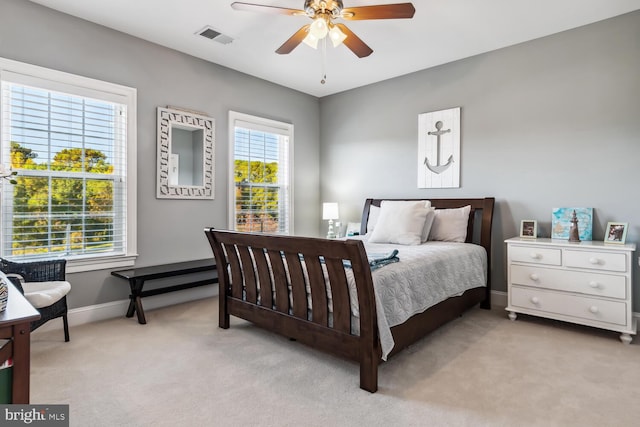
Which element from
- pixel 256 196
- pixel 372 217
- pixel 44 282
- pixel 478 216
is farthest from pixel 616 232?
pixel 44 282

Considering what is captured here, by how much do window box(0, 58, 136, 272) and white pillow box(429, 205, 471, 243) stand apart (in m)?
3.15

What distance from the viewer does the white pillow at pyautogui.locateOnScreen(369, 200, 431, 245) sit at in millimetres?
3561

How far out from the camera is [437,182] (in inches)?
165

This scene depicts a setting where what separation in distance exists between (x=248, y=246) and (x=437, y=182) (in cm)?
255

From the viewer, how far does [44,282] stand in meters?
2.68

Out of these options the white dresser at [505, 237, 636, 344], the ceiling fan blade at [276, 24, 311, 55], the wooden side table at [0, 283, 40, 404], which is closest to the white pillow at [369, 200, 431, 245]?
the white dresser at [505, 237, 636, 344]

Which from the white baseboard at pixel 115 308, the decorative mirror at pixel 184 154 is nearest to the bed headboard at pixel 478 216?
the decorative mirror at pixel 184 154

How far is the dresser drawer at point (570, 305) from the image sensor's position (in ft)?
9.13

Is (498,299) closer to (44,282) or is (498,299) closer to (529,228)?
(529,228)

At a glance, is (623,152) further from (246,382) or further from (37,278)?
(37,278)

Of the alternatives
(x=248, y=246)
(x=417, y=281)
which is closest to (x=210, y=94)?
(x=248, y=246)

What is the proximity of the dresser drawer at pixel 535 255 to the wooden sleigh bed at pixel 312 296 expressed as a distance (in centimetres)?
56

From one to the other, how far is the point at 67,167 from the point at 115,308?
139 cm

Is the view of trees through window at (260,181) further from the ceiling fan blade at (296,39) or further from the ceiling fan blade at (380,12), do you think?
the ceiling fan blade at (380,12)
